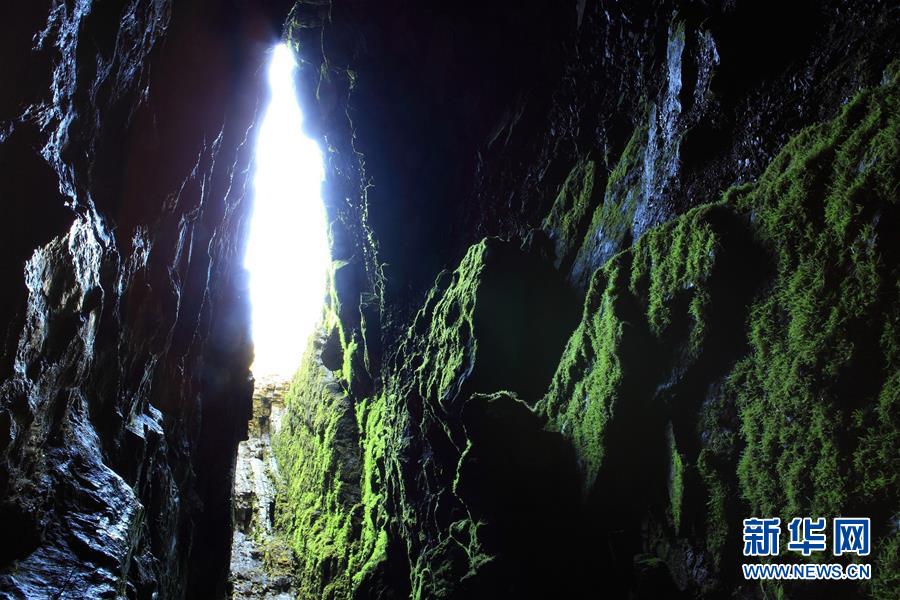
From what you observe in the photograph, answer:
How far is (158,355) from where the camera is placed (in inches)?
358

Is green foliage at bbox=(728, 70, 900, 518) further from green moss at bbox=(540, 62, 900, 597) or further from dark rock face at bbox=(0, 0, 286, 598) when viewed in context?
dark rock face at bbox=(0, 0, 286, 598)

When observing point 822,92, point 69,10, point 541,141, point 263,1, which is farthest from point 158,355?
point 822,92

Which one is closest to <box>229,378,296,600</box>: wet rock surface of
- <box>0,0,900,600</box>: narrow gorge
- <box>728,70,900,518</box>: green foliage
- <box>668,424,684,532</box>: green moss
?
<box>0,0,900,600</box>: narrow gorge

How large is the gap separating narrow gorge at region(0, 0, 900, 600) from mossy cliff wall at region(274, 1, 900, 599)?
3 cm

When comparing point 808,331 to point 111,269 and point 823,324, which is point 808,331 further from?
point 111,269

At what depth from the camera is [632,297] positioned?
5.16m

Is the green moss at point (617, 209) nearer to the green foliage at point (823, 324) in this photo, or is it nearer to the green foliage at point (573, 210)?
the green foliage at point (573, 210)

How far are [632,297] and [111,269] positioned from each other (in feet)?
19.5

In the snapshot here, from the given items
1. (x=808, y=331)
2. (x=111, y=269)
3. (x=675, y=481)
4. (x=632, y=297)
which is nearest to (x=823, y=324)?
(x=808, y=331)

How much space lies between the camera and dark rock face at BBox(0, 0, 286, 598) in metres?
3.93

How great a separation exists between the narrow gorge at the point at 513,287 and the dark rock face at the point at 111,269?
42mm

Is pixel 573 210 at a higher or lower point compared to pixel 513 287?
higher

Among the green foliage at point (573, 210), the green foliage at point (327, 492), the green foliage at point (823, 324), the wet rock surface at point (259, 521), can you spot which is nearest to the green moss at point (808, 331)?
the green foliage at point (823, 324)

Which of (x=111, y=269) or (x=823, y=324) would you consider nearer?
(x=823, y=324)
